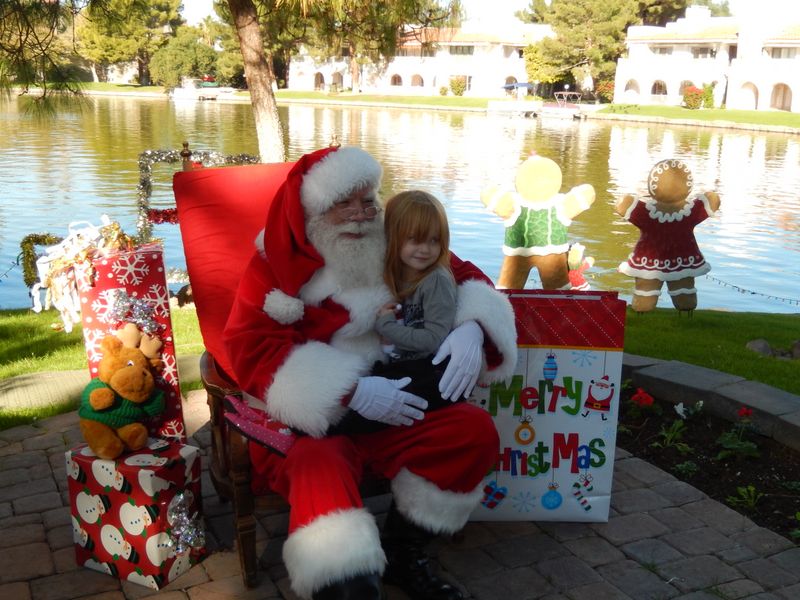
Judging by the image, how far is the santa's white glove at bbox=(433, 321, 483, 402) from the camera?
2553 mm

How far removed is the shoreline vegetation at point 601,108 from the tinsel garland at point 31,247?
32.8 meters

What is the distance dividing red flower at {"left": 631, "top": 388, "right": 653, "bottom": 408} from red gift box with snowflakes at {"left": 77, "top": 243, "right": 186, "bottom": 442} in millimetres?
2186

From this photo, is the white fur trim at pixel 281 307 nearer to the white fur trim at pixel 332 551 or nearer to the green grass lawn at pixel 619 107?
the white fur trim at pixel 332 551

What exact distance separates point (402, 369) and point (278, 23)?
6061 mm

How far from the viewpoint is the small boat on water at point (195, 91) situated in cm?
4991

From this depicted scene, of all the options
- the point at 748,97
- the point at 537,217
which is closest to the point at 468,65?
the point at 748,97

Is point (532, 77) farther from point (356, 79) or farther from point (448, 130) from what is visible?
point (448, 130)

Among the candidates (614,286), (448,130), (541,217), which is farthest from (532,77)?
(541,217)

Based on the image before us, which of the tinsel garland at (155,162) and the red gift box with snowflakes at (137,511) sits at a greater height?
the tinsel garland at (155,162)

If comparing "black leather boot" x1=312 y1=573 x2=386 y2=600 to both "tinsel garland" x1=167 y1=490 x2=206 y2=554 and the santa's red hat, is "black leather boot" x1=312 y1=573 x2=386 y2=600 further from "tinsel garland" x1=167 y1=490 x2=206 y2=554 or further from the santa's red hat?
the santa's red hat

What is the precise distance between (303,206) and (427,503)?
3.46 ft

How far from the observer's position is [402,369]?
2.58 m

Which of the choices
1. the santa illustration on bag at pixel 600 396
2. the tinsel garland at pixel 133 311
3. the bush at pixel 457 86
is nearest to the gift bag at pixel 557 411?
the santa illustration on bag at pixel 600 396

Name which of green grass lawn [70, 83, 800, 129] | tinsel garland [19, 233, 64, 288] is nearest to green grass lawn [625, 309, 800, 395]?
tinsel garland [19, 233, 64, 288]
